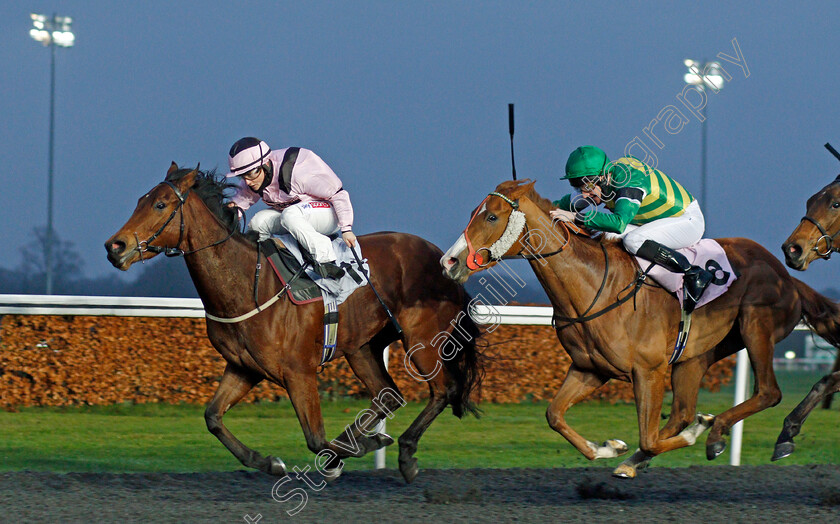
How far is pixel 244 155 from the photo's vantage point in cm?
434

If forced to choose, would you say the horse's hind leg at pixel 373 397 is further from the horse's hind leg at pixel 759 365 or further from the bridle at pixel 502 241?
the horse's hind leg at pixel 759 365

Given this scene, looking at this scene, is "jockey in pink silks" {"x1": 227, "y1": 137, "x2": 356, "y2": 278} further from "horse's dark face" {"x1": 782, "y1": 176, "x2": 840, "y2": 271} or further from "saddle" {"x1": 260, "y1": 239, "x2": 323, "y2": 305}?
"horse's dark face" {"x1": 782, "y1": 176, "x2": 840, "y2": 271}

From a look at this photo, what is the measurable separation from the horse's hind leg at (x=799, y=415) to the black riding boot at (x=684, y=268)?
896 millimetres

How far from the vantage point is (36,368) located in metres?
6.55

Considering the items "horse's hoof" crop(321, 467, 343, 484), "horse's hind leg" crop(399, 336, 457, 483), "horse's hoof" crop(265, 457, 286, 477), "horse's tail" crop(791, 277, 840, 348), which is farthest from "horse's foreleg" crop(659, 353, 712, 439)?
"horse's hoof" crop(265, 457, 286, 477)

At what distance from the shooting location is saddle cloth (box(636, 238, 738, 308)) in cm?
422

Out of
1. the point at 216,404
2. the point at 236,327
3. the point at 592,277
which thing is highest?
the point at 592,277

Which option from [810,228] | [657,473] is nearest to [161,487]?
[657,473]

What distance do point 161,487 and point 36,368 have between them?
252 cm

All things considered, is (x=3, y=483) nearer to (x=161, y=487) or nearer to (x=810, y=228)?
(x=161, y=487)

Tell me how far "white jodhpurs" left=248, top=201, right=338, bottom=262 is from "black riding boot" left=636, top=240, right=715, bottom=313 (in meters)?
1.56

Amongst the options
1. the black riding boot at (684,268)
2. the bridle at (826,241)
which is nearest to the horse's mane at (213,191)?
the black riding boot at (684,268)

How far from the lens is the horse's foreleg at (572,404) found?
13.3ft

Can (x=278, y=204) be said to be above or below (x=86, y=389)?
above
